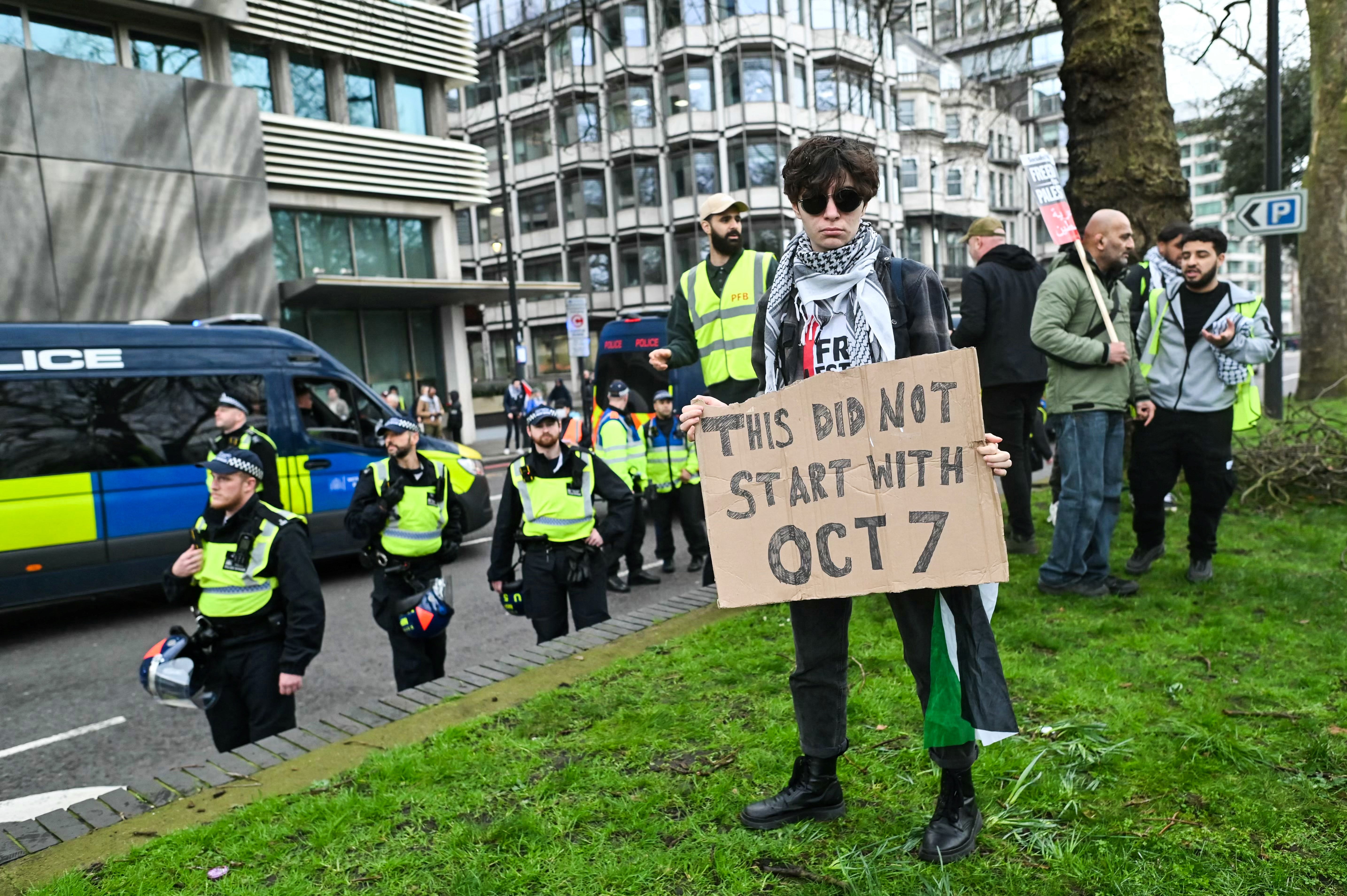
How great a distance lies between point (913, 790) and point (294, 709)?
9.86ft

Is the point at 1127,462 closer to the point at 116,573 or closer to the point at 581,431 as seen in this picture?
the point at 581,431

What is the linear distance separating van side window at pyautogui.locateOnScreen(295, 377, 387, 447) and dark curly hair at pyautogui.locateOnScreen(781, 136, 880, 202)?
7.16m

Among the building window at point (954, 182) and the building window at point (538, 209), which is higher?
the building window at point (954, 182)

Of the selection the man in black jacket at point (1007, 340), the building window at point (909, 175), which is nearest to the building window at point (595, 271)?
the building window at point (909, 175)

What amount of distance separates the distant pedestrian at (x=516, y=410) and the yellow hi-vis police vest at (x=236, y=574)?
1821 centimetres

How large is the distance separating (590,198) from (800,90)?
10971 millimetres

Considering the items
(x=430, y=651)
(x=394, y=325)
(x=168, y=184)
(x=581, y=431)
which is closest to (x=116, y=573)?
(x=430, y=651)

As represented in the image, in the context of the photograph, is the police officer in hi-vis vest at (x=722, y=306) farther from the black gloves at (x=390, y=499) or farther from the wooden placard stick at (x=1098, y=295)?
the wooden placard stick at (x=1098, y=295)

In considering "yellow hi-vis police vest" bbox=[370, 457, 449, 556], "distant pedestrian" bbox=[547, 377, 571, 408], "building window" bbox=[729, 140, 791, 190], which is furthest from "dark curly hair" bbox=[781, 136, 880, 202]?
"building window" bbox=[729, 140, 791, 190]

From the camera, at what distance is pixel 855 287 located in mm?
2664

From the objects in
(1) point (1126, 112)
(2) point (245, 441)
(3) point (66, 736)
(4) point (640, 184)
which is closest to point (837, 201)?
(3) point (66, 736)

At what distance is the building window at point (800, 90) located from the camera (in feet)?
136

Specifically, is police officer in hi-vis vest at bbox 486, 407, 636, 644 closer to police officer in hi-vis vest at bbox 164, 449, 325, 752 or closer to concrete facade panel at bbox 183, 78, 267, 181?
police officer in hi-vis vest at bbox 164, 449, 325, 752

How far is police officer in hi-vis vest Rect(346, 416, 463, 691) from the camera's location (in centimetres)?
515
